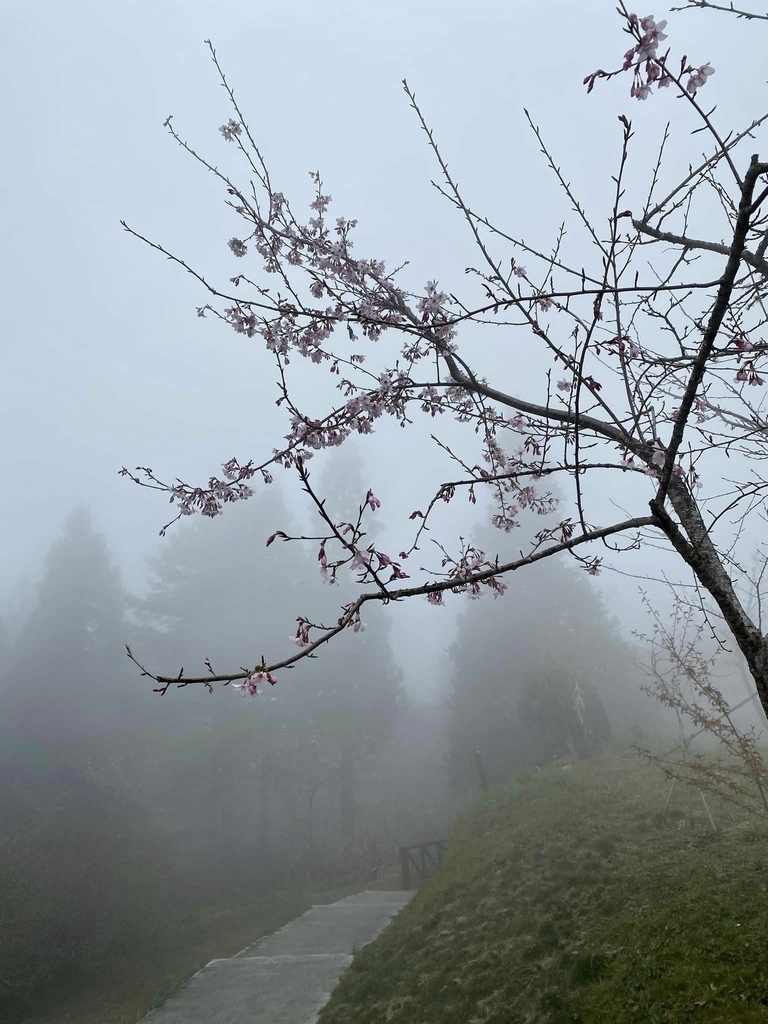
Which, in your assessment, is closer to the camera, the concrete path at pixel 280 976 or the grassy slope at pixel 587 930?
the grassy slope at pixel 587 930

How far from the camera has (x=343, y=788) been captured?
22.0 meters

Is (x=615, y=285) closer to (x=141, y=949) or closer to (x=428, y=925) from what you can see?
(x=428, y=925)

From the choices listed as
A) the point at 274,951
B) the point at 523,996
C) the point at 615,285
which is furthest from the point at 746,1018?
the point at 274,951

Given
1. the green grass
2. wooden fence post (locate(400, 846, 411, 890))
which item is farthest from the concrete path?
wooden fence post (locate(400, 846, 411, 890))

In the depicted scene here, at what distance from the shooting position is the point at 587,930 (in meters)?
5.49

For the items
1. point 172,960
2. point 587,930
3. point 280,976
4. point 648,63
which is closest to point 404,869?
point 172,960

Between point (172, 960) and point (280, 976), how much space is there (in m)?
4.16

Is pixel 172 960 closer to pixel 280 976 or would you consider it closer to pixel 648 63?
pixel 280 976

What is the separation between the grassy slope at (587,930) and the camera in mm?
3902

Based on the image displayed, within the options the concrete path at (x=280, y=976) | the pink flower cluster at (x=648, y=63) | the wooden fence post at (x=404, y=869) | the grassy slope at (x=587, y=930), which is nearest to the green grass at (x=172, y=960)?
the concrete path at (x=280, y=976)

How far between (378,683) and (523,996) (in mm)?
20572

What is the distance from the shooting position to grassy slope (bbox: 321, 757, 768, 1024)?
3902mm

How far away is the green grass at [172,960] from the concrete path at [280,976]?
485 millimetres

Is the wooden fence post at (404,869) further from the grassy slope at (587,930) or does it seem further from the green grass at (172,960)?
the grassy slope at (587,930)
